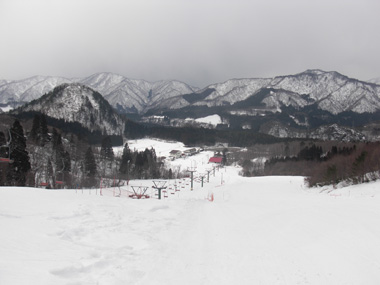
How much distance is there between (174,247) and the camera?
12164 mm

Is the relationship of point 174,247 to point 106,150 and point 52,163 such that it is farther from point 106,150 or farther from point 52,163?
point 106,150

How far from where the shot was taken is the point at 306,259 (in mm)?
10031

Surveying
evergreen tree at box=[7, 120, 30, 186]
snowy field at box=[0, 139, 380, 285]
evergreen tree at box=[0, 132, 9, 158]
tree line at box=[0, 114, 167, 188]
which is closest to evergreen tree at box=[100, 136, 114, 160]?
tree line at box=[0, 114, 167, 188]

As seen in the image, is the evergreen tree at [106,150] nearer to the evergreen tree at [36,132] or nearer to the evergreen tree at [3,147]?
the evergreen tree at [36,132]

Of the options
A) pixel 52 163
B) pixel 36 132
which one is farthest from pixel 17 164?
pixel 36 132

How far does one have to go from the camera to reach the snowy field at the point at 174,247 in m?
8.45

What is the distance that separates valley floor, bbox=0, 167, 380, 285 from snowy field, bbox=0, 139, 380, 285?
35 millimetres

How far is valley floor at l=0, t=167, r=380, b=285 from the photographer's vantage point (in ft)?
27.7

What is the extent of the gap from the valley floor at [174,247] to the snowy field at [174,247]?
0.11ft

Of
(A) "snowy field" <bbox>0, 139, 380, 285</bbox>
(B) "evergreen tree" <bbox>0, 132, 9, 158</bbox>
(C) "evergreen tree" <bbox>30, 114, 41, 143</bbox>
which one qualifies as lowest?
(A) "snowy field" <bbox>0, 139, 380, 285</bbox>

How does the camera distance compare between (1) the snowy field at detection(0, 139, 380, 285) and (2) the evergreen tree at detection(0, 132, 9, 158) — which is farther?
(2) the evergreen tree at detection(0, 132, 9, 158)

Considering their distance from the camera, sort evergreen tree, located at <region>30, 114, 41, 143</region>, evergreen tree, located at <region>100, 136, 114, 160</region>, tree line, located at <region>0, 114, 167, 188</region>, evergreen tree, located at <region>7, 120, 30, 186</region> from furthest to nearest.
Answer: evergreen tree, located at <region>100, 136, 114, 160</region> < evergreen tree, located at <region>30, 114, 41, 143</region> < tree line, located at <region>0, 114, 167, 188</region> < evergreen tree, located at <region>7, 120, 30, 186</region>

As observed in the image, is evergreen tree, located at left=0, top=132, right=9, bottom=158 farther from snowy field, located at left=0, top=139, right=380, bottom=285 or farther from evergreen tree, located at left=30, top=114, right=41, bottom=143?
evergreen tree, located at left=30, top=114, right=41, bottom=143

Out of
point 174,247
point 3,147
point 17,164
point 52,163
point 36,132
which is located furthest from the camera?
point 36,132
